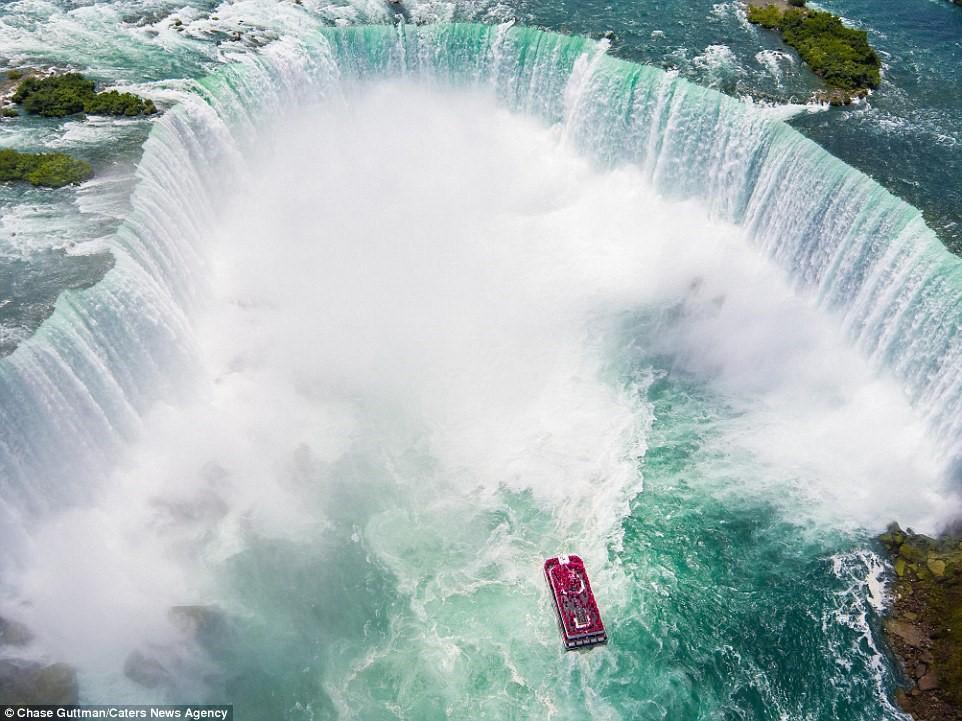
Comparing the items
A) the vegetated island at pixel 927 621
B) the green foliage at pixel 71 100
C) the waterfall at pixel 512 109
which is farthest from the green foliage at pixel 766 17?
the green foliage at pixel 71 100

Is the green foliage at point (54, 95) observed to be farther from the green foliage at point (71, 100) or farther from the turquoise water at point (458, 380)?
the turquoise water at point (458, 380)

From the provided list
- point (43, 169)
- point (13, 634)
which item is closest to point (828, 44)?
point (43, 169)

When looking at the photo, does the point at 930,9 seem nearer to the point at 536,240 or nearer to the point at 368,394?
the point at 536,240

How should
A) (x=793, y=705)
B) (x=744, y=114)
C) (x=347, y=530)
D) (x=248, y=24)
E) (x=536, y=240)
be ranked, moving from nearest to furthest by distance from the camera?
(x=793, y=705) < (x=347, y=530) < (x=744, y=114) < (x=536, y=240) < (x=248, y=24)

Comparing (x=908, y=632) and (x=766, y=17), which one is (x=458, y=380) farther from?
(x=766, y=17)

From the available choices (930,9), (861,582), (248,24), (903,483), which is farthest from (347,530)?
(930,9)

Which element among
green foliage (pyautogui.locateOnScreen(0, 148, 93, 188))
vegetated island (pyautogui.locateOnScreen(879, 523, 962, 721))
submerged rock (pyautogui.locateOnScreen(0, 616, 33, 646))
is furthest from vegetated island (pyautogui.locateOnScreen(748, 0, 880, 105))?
submerged rock (pyautogui.locateOnScreen(0, 616, 33, 646))

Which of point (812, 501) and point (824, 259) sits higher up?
point (824, 259)
